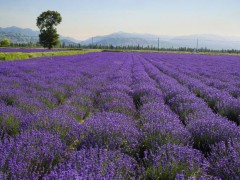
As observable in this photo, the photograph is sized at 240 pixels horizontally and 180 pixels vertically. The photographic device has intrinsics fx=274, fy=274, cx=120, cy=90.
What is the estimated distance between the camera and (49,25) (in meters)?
45.9

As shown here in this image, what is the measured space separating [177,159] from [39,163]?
4.24 feet

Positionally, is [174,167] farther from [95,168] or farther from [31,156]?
[31,156]

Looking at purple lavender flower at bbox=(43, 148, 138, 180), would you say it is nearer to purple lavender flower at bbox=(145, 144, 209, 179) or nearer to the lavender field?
the lavender field

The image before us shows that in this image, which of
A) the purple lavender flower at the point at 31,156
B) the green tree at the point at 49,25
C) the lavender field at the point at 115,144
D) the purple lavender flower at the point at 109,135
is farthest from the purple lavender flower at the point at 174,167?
the green tree at the point at 49,25

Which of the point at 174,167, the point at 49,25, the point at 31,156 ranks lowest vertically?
the point at 174,167

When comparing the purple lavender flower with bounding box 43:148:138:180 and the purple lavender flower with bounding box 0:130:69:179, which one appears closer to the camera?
the purple lavender flower with bounding box 43:148:138:180

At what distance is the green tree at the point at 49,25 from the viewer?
45188 mm

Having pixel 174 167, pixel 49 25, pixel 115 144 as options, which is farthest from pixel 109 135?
pixel 49 25

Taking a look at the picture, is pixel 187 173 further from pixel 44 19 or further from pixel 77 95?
pixel 44 19

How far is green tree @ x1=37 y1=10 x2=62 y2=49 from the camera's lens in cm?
4519

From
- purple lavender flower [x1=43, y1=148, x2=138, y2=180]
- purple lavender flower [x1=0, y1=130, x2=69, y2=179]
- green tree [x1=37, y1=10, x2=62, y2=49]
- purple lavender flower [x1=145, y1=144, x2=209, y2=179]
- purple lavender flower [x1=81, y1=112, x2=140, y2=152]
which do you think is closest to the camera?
purple lavender flower [x1=43, y1=148, x2=138, y2=180]

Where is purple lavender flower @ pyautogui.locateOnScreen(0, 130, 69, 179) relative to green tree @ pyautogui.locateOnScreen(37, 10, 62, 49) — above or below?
below

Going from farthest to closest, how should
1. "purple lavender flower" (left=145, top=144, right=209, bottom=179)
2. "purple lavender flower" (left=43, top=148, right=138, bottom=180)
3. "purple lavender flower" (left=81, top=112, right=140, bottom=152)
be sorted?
1. "purple lavender flower" (left=81, top=112, right=140, bottom=152)
2. "purple lavender flower" (left=145, top=144, right=209, bottom=179)
3. "purple lavender flower" (left=43, top=148, right=138, bottom=180)

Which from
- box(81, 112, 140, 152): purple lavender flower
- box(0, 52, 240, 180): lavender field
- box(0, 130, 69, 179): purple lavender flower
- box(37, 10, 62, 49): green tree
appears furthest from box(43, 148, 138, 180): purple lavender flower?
box(37, 10, 62, 49): green tree
